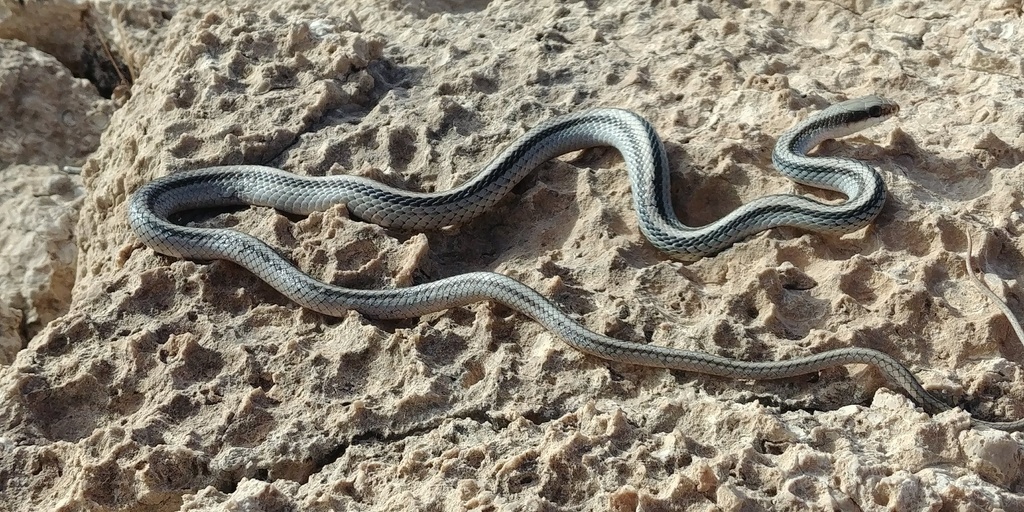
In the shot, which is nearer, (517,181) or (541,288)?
(541,288)

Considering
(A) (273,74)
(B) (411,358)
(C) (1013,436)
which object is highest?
(A) (273,74)

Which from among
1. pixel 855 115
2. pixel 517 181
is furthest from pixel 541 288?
pixel 855 115

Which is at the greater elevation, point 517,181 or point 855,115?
point 517,181

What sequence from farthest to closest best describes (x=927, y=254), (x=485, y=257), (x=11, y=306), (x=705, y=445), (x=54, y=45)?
1. (x=54, y=45)
2. (x=11, y=306)
3. (x=485, y=257)
4. (x=927, y=254)
5. (x=705, y=445)

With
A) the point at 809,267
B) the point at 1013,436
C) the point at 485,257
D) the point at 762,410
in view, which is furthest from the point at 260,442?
the point at 1013,436

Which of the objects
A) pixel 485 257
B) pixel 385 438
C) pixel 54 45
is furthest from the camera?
pixel 54 45

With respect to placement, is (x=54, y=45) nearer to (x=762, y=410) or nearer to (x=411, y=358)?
(x=411, y=358)

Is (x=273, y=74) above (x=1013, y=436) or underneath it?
above

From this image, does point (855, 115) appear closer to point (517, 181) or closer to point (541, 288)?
point (517, 181)
